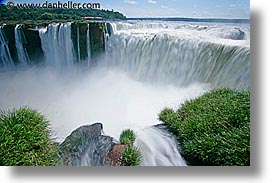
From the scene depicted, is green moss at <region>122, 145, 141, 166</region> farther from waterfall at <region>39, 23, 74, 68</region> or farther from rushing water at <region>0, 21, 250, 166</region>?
waterfall at <region>39, 23, 74, 68</region>

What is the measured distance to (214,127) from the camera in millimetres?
1757

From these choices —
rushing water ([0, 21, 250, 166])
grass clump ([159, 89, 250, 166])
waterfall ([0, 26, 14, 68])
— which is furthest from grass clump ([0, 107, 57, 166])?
grass clump ([159, 89, 250, 166])

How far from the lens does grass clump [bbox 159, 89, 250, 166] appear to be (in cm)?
172

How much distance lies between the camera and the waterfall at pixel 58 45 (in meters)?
1.83

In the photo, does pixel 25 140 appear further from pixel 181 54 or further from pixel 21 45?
pixel 181 54

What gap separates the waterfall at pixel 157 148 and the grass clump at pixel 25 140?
0.35 metres

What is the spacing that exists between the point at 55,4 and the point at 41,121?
1.55ft

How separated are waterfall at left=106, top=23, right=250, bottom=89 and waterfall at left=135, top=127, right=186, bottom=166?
212 mm

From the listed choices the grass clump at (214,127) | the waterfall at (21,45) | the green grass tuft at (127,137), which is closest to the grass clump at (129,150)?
the green grass tuft at (127,137)

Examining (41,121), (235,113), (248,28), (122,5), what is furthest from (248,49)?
(41,121)

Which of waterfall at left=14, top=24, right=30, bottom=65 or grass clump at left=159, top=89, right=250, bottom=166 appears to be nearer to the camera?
grass clump at left=159, top=89, right=250, bottom=166

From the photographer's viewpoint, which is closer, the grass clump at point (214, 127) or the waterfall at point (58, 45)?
the grass clump at point (214, 127)

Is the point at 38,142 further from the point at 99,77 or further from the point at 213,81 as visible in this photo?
the point at 213,81
